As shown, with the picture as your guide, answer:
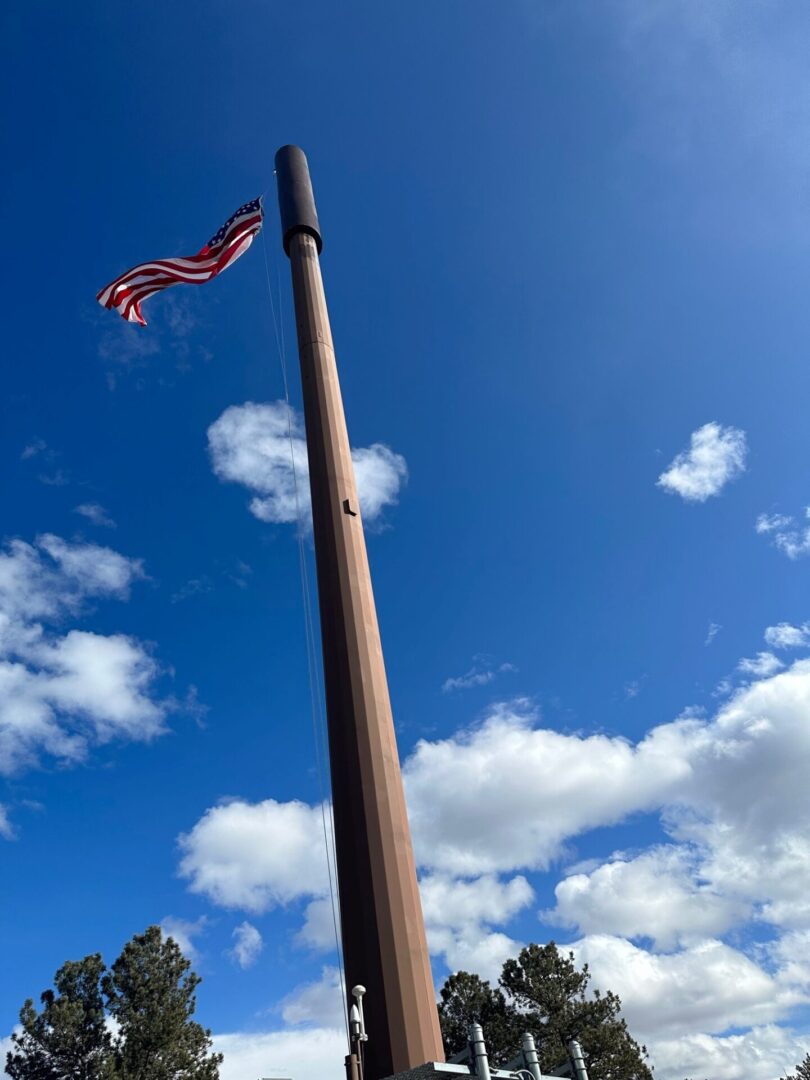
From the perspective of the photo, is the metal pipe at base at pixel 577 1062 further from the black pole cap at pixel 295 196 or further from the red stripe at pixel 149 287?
the black pole cap at pixel 295 196

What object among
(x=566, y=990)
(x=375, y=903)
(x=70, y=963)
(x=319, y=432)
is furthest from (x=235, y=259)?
(x=566, y=990)

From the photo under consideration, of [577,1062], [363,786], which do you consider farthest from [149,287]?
[577,1062]

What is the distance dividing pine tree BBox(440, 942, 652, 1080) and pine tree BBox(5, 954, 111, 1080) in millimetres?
19114

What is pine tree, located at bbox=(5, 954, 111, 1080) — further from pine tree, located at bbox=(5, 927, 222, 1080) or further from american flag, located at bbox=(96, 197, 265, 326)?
american flag, located at bbox=(96, 197, 265, 326)

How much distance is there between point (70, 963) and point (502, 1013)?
24.3m

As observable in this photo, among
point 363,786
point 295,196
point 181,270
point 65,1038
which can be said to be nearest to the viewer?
point 363,786

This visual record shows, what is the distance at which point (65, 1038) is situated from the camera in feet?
123

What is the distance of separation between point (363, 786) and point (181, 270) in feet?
55.8

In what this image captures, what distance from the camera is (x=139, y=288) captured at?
78.3ft

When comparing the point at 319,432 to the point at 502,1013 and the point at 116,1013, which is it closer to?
the point at 116,1013

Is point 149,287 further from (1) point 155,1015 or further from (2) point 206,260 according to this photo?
(1) point 155,1015

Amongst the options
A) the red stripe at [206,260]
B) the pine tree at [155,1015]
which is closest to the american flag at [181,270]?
the red stripe at [206,260]

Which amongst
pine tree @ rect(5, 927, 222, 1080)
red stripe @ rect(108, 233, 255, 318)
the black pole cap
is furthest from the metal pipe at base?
pine tree @ rect(5, 927, 222, 1080)

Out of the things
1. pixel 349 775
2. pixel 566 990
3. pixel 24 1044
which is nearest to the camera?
pixel 349 775
